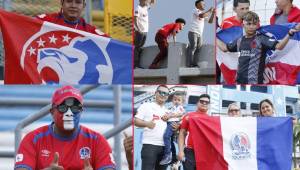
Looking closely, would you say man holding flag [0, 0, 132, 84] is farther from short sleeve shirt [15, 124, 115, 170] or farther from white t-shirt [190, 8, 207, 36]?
short sleeve shirt [15, 124, 115, 170]

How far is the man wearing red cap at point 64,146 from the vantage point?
13.1ft

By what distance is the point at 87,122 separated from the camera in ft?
21.0

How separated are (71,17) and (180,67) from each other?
1.25 metres

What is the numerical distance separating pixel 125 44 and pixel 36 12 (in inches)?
38.7

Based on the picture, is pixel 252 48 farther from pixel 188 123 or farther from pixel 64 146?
pixel 64 146

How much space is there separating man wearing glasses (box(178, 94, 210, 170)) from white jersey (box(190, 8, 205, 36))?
0.69 meters

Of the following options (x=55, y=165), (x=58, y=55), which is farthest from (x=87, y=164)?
(x=58, y=55)

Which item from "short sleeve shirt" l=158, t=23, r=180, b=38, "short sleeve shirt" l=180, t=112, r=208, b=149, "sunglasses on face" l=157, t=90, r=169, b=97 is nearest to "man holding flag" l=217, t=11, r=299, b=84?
"short sleeve shirt" l=158, t=23, r=180, b=38

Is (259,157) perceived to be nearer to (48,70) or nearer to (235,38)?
(235,38)

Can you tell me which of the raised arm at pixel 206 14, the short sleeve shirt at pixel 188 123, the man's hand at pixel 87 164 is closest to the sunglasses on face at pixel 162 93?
the short sleeve shirt at pixel 188 123

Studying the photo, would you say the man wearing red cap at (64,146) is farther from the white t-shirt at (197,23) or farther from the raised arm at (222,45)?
the raised arm at (222,45)

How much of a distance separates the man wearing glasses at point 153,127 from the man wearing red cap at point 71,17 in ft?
2.86

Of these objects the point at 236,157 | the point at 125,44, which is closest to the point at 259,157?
the point at 236,157

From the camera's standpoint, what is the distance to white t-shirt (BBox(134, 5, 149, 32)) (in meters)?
6.92
